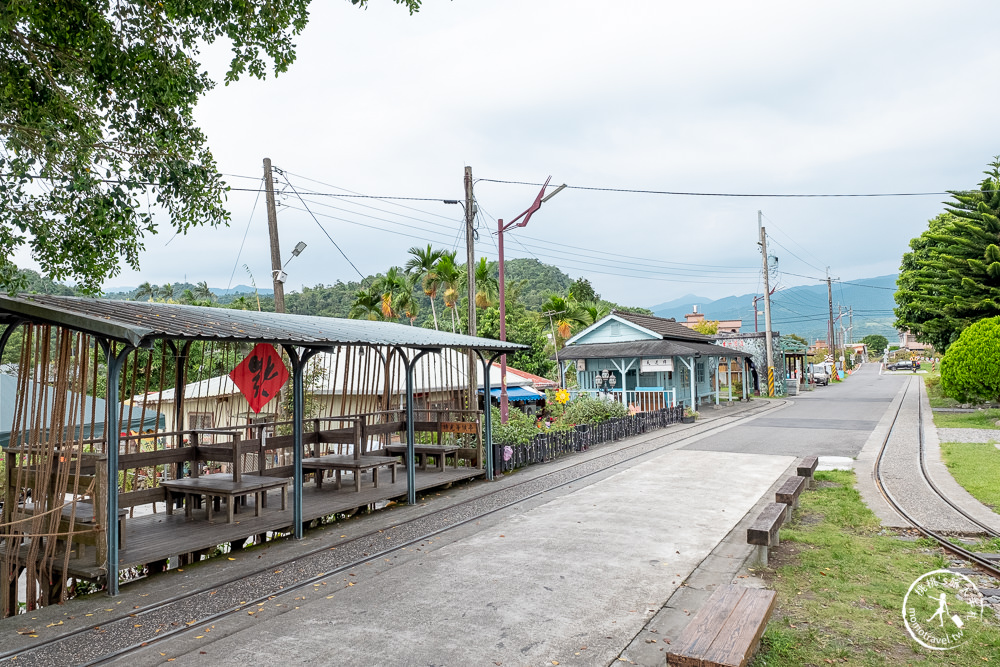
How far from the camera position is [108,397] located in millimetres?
5848

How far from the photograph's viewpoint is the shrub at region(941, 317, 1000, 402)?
63.7 ft

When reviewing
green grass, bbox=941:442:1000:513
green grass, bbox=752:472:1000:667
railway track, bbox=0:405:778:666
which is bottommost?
railway track, bbox=0:405:778:666

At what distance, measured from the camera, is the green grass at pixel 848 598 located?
437 cm

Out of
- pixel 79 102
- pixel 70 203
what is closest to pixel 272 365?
pixel 70 203

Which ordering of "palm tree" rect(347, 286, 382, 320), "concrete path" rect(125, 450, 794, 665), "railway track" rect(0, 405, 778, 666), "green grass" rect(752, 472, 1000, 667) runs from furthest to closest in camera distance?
"palm tree" rect(347, 286, 382, 320)
"railway track" rect(0, 405, 778, 666)
"concrete path" rect(125, 450, 794, 665)
"green grass" rect(752, 472, 1000, 667)

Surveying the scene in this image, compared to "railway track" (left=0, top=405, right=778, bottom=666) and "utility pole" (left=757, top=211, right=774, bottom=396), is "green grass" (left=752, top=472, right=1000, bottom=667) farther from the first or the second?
"utility pole" (left=757, top=211, right=774, bottom=396)

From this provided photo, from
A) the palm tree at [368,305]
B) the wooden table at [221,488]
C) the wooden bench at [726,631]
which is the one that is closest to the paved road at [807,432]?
the wooden bench at [726,631]

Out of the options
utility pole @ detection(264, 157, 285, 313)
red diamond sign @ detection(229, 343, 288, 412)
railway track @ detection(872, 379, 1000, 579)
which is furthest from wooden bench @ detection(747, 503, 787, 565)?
utility pole @ detection(264, 157, 285, 313)

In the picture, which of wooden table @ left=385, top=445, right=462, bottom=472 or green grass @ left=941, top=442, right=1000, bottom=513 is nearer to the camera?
green grass @ left=941, top=442, right=1000, bottom=513

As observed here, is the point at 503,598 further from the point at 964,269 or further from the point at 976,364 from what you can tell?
the point at 964,269

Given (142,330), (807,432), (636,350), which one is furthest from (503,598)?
(636,350)

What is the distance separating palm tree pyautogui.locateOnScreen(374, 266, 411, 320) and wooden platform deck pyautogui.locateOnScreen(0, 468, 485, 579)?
21.2 meters

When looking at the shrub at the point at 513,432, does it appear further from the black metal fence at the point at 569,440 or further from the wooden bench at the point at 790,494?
the wooden bench at the point at 790,494

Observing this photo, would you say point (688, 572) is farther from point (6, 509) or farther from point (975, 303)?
point (975, 303)
